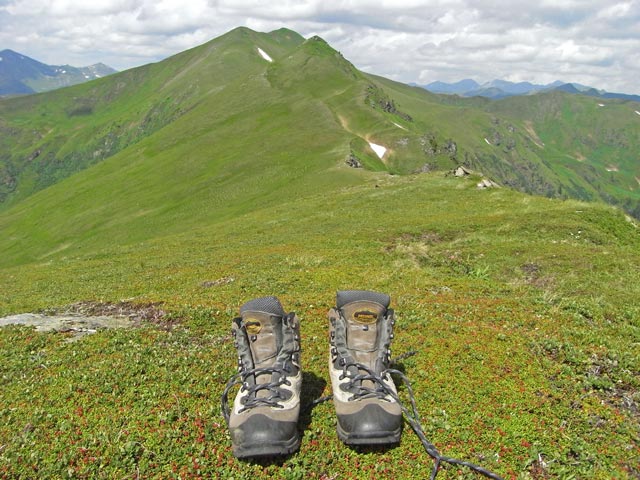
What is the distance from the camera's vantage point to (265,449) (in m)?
6.57

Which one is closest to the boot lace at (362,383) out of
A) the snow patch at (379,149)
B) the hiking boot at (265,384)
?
the hiking boot at (265,384)

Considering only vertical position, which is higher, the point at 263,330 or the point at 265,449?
the point at 263,330

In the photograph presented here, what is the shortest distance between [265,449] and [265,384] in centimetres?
104

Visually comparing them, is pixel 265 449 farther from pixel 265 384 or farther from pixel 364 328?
pixel 364 328

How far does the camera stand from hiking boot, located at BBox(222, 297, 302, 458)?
261 inches

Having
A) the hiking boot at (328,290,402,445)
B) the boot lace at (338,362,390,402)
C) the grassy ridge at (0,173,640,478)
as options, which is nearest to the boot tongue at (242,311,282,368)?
the hiking boot at (328,290,402,445)

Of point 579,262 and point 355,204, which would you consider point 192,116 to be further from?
point 579,262

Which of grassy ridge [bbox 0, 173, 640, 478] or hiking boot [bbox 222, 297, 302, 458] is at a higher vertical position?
hiking boot [bbox 222, 297, 302, 458]

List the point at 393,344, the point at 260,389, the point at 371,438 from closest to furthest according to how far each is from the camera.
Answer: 1. the point at 371,438
2. the point at 260,389
3. the point at 393,344

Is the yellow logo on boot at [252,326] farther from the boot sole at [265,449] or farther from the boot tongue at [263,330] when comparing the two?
the boot sole at [265,449]

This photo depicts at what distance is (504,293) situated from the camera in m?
17.0

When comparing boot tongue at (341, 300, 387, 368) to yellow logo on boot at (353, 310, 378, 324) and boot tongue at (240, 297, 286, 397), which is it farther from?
boot tongue at (240, 297, 286, 397)

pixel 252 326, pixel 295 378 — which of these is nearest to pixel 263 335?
pixel 252 326

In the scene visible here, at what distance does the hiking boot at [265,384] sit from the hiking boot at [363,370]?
78 cm
